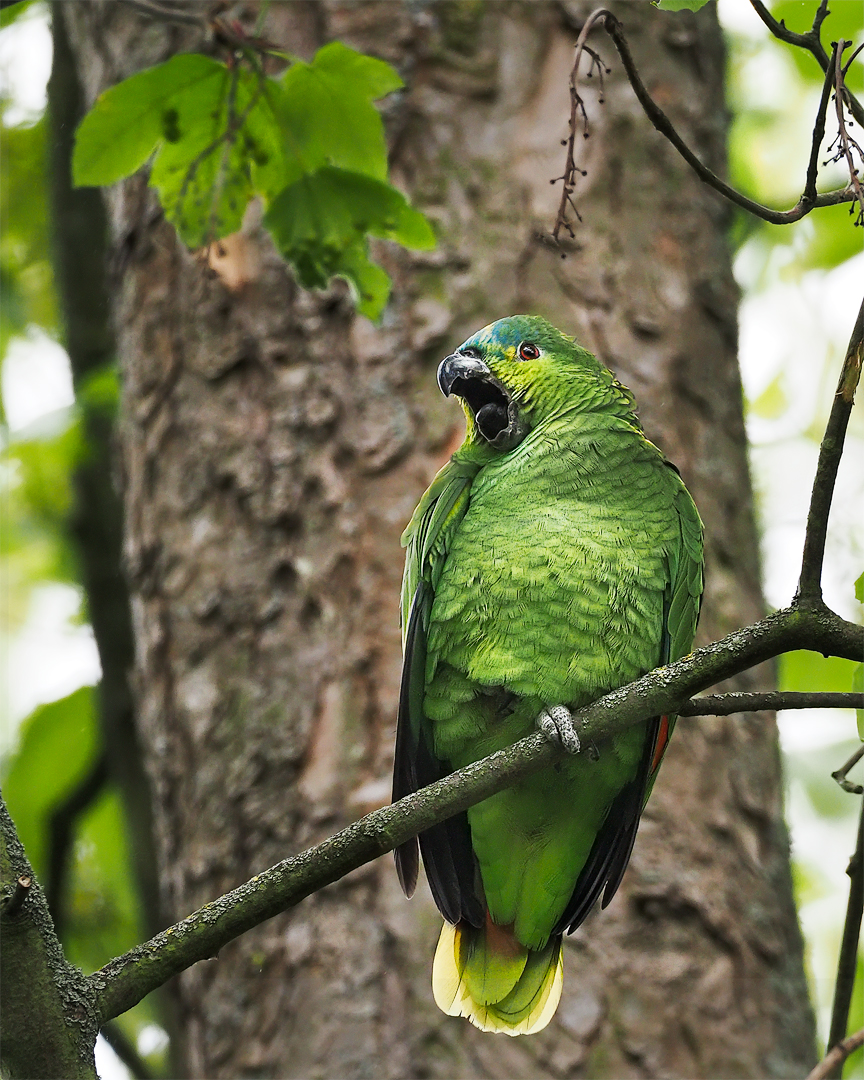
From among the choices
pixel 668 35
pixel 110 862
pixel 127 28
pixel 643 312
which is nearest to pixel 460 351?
pixel 643 312

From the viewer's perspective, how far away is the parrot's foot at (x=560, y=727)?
1986mm

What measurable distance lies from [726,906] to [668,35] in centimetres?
309

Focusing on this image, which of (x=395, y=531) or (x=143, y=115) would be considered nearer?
(x=143, y=115)

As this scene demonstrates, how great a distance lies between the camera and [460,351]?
289cm

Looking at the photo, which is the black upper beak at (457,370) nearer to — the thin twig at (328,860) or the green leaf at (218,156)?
the green leaf at (218,156)

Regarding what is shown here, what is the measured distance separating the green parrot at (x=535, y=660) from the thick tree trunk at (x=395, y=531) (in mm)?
496

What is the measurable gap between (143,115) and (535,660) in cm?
140

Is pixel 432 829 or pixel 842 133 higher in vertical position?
pixel 842 133

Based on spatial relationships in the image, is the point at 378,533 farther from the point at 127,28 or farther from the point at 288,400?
the point at 127,28

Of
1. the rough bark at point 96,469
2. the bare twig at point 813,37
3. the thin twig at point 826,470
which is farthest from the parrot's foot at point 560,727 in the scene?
the rough bark at point 96,469

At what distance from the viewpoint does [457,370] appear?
9.35ft

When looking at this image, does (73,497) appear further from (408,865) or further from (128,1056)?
(408,865)

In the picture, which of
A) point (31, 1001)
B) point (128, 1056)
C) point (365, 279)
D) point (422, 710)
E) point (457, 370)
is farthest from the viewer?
point (128, 1056)

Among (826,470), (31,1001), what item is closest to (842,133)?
(826,470)
